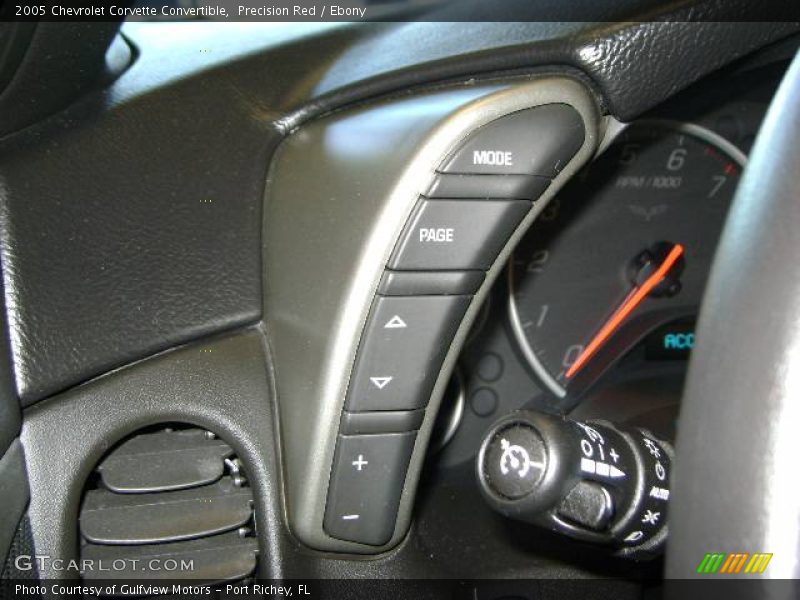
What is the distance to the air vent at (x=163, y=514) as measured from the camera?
3.57 feet

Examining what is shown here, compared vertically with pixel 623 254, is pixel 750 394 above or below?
below

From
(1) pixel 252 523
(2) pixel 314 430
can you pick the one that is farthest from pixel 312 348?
(1) pixel 252 523

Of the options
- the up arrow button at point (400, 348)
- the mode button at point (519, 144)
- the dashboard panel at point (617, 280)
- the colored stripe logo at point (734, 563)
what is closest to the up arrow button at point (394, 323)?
the up arrow button at point (400, 348)

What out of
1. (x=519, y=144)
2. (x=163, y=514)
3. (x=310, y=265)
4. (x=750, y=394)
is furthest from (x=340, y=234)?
(x=750, y=394)

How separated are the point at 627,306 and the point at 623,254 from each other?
3.0 inches

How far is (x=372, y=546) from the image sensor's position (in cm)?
114

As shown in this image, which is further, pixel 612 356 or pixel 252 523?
pixel 612 356

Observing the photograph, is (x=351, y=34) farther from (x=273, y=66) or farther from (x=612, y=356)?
(x=612, y=356)

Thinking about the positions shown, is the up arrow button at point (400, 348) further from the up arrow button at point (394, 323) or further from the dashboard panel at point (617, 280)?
the dashboard panel at point (617, 280)

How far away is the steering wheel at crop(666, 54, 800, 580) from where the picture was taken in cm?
56

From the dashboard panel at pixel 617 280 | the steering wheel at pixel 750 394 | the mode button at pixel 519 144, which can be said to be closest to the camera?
the steering wheel at pixel 750 394

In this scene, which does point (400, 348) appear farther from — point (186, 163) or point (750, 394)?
point (750, 394)

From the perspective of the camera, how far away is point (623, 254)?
4.96ft

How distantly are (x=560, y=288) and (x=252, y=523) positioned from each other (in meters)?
0.58
